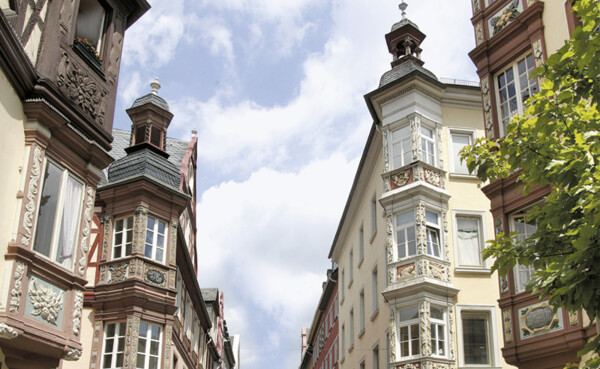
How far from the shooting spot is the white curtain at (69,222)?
1220 cm

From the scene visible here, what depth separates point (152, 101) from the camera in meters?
28.1

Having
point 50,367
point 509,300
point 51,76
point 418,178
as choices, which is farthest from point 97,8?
point 418,178

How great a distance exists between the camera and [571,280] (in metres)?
7.84

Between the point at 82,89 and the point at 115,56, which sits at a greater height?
the point at 115,56

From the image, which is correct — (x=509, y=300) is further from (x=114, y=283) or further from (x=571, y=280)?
(x=114, y=283)

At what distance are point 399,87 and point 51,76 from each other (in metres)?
16.0

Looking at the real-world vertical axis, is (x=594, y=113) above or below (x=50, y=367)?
above

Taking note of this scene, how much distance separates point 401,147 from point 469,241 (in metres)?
4.24

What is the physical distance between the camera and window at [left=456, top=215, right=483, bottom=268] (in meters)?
23.4

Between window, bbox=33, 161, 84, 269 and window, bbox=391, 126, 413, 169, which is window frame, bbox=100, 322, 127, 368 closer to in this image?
window, bbox=33, 161, 84, 269

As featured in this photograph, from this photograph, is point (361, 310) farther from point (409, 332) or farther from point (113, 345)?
point (113, 345)

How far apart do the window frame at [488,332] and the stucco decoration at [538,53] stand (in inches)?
389

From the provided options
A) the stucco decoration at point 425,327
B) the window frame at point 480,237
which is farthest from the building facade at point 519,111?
the window frame at point 480,237

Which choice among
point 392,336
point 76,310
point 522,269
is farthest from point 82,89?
point 392,336
